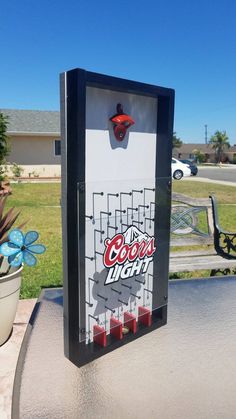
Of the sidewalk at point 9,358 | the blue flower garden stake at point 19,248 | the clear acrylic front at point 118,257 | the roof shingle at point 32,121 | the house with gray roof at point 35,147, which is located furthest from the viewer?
the roof shingle at point 32,121

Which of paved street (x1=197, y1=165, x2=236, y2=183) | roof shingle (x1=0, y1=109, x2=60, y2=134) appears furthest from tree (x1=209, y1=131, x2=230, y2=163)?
roof shingle (x1=0, y1=109, x2=60, y2=134)

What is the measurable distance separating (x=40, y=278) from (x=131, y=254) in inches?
112

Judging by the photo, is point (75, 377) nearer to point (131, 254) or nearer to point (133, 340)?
point (133, 340)

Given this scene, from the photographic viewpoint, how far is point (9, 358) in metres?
2.32

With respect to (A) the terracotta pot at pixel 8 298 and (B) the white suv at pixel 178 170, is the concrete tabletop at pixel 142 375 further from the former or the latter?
(B) the white suv at pixel 178 170

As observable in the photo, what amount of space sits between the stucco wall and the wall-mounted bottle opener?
1730 cm

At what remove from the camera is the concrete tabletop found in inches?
42.4

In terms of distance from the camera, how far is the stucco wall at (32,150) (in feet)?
58.1

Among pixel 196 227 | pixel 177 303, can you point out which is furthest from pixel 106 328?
pixel 196 227

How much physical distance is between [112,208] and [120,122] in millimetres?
348

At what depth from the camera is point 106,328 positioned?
138cm

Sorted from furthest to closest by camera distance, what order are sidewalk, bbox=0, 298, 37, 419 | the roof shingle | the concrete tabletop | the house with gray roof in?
the roof shingle < the house with gray roof < sidewalk, bbox=0, 298, 37, 419 < the concrete tabletop

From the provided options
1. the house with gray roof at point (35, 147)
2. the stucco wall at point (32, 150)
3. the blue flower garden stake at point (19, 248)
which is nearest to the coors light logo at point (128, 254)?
the blue flower garden stake at point (19, 248)

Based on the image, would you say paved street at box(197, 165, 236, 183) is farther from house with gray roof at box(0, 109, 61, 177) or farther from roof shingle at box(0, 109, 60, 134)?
roof shingle at box(0, 109, 60, 134)
